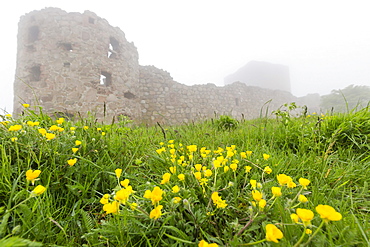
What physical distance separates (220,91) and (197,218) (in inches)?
423

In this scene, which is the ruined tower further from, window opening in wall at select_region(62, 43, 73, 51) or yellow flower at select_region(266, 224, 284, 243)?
yellow flower at select_region(266, 224, 284, 243)

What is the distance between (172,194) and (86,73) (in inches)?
316

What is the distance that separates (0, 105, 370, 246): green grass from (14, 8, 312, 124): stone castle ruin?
537cm

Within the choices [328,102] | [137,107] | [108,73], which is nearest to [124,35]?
[108,73]

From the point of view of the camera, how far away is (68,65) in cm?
716

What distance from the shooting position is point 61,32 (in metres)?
7.29

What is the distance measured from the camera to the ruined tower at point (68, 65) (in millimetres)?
6988

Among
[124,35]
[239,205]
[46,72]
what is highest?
[124,35]

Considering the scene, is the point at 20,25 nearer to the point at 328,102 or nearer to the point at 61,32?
the point at 61,32

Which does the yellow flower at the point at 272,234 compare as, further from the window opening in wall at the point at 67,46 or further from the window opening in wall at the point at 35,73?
the window opening in wall at the point at 35,73

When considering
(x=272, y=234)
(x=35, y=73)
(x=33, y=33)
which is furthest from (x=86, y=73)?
(x=272, y=234)

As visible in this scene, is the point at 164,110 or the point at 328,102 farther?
the point at 328,102

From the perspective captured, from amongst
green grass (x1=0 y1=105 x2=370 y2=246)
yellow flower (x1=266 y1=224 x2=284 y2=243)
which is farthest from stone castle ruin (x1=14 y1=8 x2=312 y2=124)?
yellow flower (x1=266 y1=224 x2=284 y2=243)

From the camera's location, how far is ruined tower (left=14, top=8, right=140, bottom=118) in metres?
6.99
